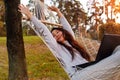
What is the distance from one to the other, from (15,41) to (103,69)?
3647 mm

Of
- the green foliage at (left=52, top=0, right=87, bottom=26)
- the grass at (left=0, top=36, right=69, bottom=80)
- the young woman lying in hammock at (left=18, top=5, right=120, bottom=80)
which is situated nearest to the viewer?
the young woman lying in hammock at (left=18, top=5, right=120, bottom=80)

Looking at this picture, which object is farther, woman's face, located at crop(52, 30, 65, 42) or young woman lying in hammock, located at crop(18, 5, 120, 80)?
woman's face, located at crop(52, 30, 65, 42)

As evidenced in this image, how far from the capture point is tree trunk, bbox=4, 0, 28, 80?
698 cm

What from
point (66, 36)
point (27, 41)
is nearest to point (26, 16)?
point (66, 36)

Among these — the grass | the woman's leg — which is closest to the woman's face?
the woman's leg

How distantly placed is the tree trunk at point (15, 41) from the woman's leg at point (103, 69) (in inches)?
128

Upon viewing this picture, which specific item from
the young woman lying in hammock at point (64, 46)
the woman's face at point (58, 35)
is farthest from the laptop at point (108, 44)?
the woman's face at point (58, 35)

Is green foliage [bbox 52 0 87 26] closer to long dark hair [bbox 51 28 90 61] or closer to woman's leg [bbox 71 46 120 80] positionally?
long dark hair [bbox 51 28 90 61]

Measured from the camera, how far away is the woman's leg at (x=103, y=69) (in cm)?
365

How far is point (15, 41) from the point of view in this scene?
7.16 metres

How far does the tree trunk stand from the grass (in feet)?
3.66

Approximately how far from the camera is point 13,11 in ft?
22.8

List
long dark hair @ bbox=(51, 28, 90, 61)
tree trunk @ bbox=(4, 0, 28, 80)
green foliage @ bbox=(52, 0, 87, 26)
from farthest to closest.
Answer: green foliage @ bbox=(52, 0, 87, 26) → tree trunk @ bbox=(4, 0, 28, 80) → long dark hair @ bbox=(51, 28, 90, 61)

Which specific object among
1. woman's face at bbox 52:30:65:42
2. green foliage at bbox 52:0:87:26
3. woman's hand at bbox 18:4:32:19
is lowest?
green foliage at bbox 52:0:87:26
